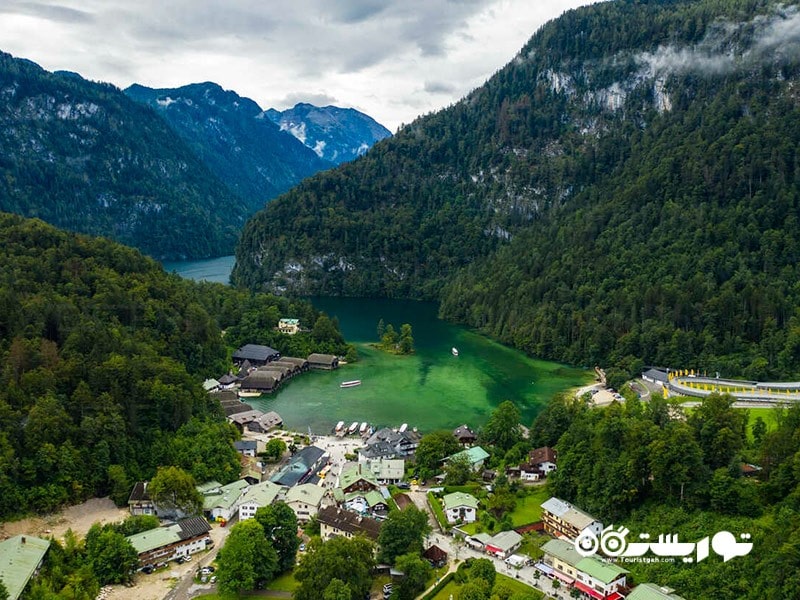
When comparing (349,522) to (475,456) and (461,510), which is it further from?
(475,456)

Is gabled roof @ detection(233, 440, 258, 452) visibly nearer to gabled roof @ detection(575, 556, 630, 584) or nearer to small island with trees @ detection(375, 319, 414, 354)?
gabled roof @ detection(575, 556, 630, 584)

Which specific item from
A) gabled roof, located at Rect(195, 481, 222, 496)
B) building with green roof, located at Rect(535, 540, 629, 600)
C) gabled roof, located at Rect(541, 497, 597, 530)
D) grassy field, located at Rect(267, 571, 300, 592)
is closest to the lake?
gabled roof, located at Rect(195, 481, 222, 496)

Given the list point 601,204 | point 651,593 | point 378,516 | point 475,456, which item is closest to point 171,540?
point 378,516

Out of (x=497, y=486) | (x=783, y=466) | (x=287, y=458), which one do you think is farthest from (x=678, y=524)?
Answer: (x=287, y=458)

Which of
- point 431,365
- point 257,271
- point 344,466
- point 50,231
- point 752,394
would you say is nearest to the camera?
point 344,466

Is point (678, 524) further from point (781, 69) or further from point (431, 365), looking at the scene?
point (781, 69)

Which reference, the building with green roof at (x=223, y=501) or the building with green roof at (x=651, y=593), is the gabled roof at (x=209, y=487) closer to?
the building with green roof at (x=223, y=501)

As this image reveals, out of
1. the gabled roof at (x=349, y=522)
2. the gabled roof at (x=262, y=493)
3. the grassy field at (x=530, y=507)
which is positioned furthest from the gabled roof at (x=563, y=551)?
the gabled roof at (x=262, y=493)
